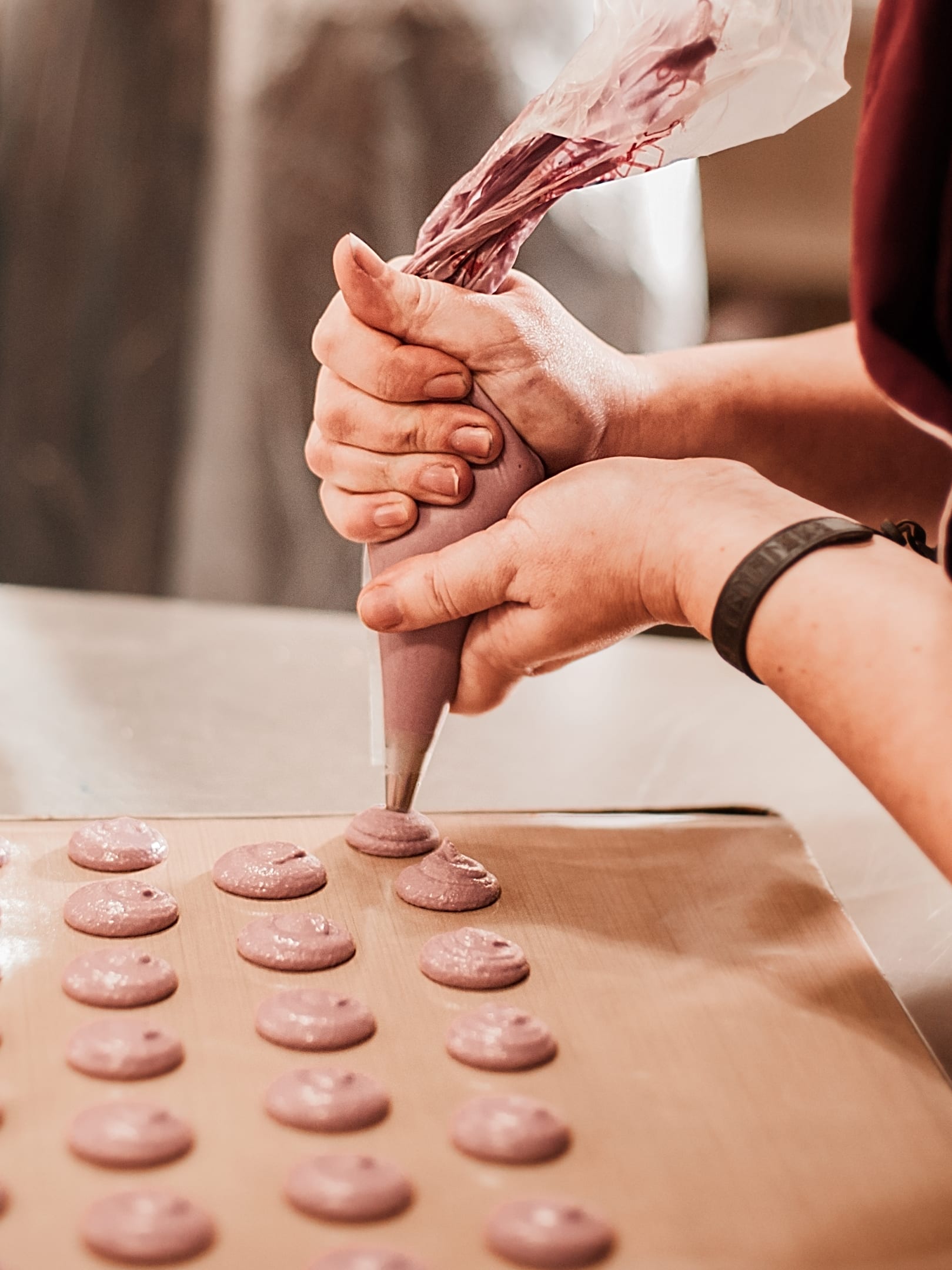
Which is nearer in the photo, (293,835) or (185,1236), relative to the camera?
(185,1236)

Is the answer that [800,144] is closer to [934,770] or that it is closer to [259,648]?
[259,648]

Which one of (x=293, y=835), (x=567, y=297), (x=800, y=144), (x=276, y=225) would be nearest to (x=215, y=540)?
(x=276, y=225)

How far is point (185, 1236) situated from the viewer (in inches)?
23.6

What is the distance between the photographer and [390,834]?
3.39 ft

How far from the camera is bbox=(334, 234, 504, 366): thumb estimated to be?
3.07 ft

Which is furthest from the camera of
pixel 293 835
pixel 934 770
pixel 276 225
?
pixel 276 225

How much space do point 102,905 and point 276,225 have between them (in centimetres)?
194

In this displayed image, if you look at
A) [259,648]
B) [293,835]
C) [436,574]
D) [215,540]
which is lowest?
[215,540]

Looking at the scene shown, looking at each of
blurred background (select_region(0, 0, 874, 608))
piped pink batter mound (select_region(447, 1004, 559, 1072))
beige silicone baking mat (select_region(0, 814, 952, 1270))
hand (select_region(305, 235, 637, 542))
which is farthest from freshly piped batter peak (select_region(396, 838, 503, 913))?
blurred background (select_region(0, 0, 874, 608))

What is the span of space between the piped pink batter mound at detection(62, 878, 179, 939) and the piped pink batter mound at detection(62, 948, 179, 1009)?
4 centimetres

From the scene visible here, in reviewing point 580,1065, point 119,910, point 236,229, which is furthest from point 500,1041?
point 236,229

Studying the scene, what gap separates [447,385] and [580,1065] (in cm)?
47

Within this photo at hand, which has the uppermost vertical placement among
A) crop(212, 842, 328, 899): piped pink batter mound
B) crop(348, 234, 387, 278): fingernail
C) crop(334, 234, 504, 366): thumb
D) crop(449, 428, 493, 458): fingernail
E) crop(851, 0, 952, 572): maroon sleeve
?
crop(851, 0, 952, 572): maroon sleeve

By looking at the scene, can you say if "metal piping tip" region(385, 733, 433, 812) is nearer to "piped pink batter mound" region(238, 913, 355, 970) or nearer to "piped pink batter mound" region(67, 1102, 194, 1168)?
"piped pink batter mound" region(238, 913, 355, 970)
